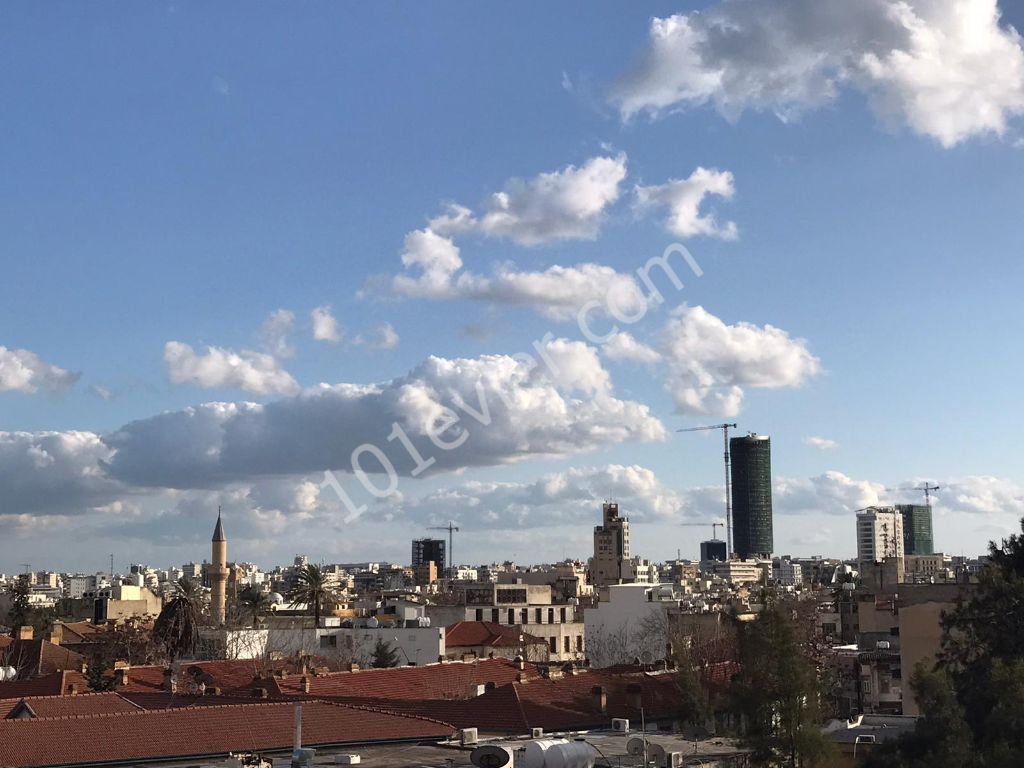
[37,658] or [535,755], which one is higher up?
[37,658]

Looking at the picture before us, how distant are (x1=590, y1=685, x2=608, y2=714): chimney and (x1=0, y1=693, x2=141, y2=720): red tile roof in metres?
14.1

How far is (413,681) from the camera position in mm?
48656

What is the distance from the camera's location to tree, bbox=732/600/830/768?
28.1 m

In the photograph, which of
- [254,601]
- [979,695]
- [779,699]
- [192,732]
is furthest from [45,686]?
[254,601]

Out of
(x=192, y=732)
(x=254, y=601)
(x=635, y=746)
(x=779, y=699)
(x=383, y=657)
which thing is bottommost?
(x=635, y=746)

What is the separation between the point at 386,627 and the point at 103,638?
16.1 m

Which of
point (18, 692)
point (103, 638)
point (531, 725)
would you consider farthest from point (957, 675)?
point (103, 638)

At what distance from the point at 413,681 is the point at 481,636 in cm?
3057

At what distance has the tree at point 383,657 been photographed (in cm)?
6844

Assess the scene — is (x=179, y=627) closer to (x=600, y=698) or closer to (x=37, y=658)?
(x=37, y=658)

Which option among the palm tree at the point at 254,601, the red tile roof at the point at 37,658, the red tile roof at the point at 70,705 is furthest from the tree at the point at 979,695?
the palm tree at the point at 254,601

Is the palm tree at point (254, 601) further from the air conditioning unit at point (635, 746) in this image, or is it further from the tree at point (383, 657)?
the air conditioning unit at point (635, 746)

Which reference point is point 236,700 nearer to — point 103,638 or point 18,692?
point 18,692

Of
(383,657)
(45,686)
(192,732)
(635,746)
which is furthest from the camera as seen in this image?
(383,657)
